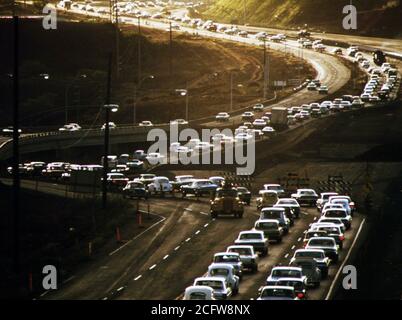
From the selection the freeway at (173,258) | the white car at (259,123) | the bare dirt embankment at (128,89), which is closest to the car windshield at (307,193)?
the freeway at (173,258)

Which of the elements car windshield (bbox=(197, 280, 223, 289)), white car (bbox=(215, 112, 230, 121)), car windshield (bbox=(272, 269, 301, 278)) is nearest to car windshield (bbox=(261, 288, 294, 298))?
car windshield (bbox=(197, 280, 223, 289))

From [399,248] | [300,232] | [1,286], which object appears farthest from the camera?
[300,232]

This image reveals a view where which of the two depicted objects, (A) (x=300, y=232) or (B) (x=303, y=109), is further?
(B) (x=303, y=109)

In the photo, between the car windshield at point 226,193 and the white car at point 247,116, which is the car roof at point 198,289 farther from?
the white car at point 247,116

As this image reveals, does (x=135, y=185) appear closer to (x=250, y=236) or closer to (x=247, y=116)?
(x=250, y=236)

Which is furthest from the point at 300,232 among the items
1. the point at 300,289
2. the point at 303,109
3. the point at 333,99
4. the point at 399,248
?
the point at 333,99

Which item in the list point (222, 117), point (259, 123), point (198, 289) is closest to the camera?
point (198, 289)

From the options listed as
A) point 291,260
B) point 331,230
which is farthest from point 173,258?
point 291,260

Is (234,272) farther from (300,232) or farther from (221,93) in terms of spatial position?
(221,93)
